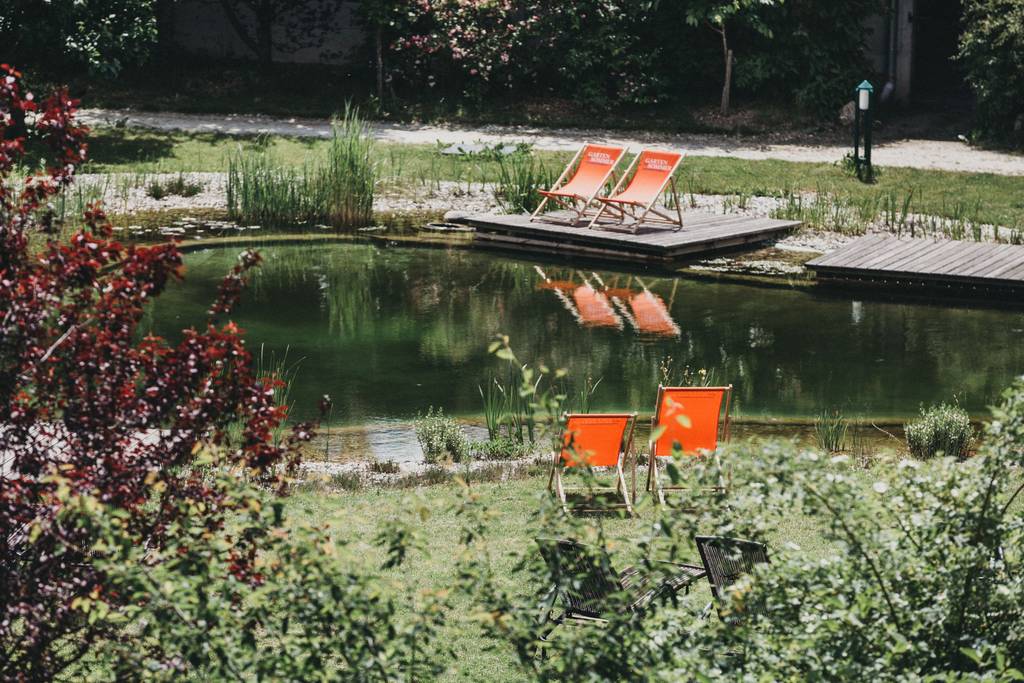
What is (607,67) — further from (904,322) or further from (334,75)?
(904,322)

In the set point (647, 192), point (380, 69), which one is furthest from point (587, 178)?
point (380, 69)

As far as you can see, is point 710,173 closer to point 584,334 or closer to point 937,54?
point 584,334

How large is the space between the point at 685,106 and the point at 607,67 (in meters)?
1.45

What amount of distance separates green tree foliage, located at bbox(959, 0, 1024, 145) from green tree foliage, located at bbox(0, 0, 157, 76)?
39.1 ft

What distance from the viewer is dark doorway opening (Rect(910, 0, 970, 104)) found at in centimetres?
2445

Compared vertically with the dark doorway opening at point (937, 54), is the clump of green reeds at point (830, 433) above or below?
below

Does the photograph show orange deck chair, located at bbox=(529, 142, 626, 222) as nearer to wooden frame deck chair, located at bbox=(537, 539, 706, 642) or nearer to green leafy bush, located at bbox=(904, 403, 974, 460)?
green leafy bush, located at bbox=(904, 403, 974, 460)

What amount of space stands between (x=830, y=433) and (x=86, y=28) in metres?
13.4

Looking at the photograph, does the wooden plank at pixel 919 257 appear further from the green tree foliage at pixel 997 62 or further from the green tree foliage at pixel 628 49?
the green tree foliage at pixel 628 49

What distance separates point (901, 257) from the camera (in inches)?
552

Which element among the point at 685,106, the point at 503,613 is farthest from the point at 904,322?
the point at 685,106

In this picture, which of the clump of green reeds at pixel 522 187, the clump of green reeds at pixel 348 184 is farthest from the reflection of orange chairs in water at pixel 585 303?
the clump of green reeds at pixel 348 184

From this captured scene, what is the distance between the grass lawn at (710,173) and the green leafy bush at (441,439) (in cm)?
Answer: 836

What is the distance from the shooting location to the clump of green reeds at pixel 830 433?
886cm
